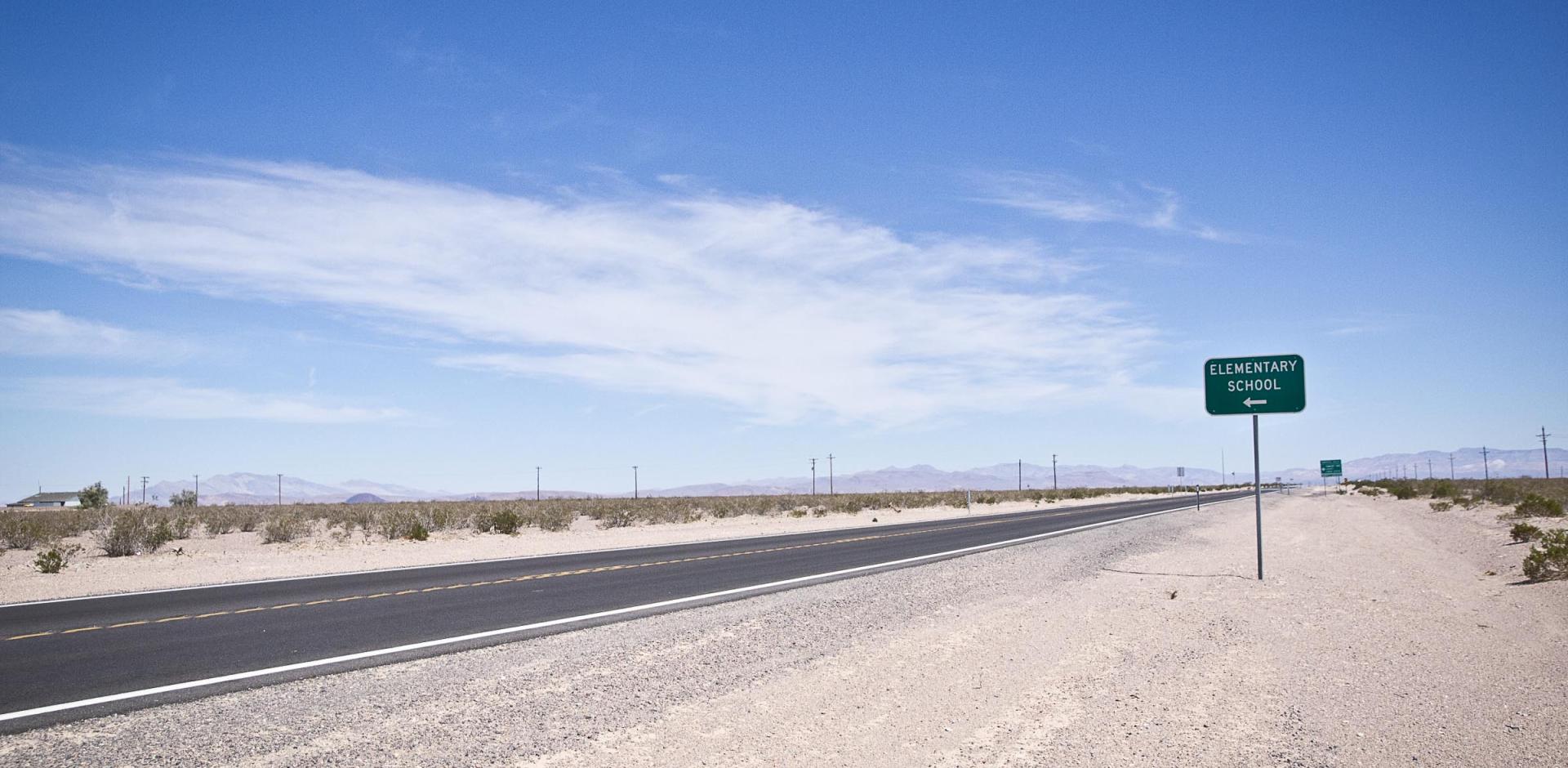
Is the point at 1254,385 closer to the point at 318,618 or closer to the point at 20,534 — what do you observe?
the point at 318,618

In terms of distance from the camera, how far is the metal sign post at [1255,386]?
1328cm

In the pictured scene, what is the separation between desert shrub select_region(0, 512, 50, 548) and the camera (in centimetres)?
2666

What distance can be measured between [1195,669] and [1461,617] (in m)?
4.78

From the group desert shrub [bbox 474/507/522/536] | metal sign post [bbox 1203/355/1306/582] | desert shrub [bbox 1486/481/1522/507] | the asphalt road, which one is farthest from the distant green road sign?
desert shrub [bbox 1486/481/1522/507]

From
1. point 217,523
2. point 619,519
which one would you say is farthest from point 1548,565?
point 217,523

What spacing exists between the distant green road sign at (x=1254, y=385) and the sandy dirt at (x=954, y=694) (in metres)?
2.82

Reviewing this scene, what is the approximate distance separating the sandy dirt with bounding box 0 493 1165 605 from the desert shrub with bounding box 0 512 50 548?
391 millimetres

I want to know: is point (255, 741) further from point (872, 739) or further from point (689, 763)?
point (872, 739)

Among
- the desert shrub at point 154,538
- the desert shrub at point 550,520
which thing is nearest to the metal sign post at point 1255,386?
the desert shrub at point 550,520

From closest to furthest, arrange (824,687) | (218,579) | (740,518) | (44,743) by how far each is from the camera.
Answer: (44,743), (824,687), (218,579), (740,518)

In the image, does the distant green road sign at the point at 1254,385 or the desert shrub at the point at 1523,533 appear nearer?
the distant green road sign at the point at 1254,385

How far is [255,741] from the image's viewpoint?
6.01 meters

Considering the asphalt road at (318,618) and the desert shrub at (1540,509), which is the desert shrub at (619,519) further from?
the desert shrub at (1540,509)

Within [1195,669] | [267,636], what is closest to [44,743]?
[267,636]
